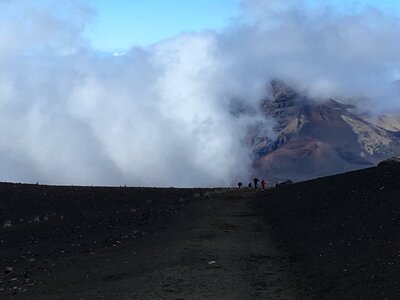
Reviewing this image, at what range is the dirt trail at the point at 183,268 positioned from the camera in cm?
1389

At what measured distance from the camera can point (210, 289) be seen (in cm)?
1391

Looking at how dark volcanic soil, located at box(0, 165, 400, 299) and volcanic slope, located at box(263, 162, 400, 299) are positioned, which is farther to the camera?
dark volcanic soil, located at box(0, 165, 400, 299)

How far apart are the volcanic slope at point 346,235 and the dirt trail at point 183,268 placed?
0.77m

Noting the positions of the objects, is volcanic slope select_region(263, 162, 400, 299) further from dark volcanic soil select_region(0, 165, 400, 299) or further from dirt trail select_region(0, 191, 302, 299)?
dirt trail select_region(0, 191, 302, 299)

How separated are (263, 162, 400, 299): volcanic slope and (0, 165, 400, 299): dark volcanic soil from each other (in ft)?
0.17

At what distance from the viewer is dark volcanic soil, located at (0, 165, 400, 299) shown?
13914 mm

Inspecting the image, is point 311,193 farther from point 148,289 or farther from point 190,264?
point 148,289

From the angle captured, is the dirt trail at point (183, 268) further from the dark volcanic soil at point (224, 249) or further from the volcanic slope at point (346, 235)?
the volcanic slope at point (346, 235)

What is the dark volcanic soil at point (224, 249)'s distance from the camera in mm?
13914

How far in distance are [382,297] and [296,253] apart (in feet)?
21.4

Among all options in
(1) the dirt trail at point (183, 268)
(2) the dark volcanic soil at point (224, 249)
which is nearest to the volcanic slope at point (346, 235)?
(2) the dark volcanic soil at point (224, 249)

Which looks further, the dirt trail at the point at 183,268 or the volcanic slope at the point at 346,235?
the dirt trail at the point at 183,268

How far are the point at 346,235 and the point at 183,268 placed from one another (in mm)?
5654

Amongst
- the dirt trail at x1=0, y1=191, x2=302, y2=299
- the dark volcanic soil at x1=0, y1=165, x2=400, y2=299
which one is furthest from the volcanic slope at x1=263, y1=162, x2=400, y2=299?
the dirt trail at x1=0, y1=191, x2=302, y2=299
